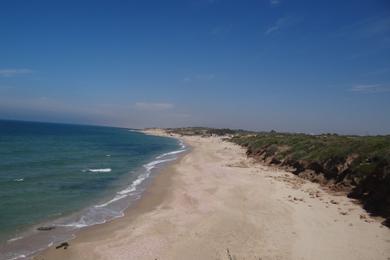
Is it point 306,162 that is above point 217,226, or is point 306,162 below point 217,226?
above

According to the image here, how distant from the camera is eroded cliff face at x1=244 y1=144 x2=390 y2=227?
1806 cm

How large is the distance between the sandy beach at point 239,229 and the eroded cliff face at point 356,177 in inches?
33.7

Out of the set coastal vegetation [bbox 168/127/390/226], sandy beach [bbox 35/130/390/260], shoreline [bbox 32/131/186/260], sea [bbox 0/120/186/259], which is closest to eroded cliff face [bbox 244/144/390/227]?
coastal vegetation [bbox 168/127/390/226]

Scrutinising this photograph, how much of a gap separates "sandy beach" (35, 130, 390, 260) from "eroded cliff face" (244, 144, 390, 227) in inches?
33.7

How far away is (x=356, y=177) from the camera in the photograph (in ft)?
72.4

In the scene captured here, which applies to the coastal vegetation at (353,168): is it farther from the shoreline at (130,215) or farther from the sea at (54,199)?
the sea at (54,199)

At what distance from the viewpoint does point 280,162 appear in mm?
37625

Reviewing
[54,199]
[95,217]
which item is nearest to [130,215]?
[95,217]

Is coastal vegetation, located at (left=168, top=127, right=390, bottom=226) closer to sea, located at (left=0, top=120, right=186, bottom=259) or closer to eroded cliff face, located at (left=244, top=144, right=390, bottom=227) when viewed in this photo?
eroded cliff face, located at (left=244, top=144, right=390, bottom=227)

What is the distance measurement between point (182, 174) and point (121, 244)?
20970mm

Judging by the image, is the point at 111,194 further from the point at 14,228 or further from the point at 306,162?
the point at 306,162

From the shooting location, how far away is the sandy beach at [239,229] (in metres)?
12.8

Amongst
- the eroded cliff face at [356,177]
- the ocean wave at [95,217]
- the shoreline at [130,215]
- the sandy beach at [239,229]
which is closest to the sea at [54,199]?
the ocean wave at [95,217]

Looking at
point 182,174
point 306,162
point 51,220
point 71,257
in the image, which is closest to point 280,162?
point 306,162
